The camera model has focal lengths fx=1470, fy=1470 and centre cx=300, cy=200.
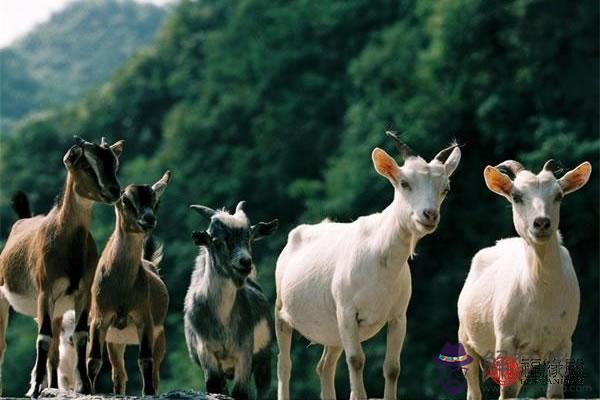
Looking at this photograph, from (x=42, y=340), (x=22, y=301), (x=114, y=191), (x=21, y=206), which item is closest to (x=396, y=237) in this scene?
(x=114, y=191)

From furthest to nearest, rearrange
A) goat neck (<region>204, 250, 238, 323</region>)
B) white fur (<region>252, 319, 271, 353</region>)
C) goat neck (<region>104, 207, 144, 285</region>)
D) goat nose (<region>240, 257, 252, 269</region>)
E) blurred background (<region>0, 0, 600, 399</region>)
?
1. blurred background (<region>0, 0, 600, 399</region>)
2. white fur (<region>252, 319, 271, 353</region>)
3. goat neck (<region>104, 207, 144, 285</region>)
4. goat neck (<region>204, 250, 238, 323</region>)
5. goat nose (<region>240, 257, 252, 269</region>)

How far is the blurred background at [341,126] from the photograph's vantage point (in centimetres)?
4319

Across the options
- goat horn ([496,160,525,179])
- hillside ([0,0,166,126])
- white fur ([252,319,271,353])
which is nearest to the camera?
white fur ([252,319,271,353])

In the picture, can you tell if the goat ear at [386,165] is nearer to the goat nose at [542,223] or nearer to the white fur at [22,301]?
the goat nose at [542,223]

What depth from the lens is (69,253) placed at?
1391cm

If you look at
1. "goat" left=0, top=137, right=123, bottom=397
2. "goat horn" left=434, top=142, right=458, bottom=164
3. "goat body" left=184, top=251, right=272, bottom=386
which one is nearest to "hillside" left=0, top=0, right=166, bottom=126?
"goat" left=0, top=137, right=123, bottom=397

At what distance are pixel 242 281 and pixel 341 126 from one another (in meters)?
40.2

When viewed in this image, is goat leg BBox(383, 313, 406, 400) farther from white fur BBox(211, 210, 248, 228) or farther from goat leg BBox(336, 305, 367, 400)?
white fur BBox(211, 210, 248, 228)

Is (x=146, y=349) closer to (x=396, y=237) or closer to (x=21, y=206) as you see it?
(x=396, y=237)

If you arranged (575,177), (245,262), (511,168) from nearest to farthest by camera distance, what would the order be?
1. (245,262)
2. (575,177)
3. (511,168)

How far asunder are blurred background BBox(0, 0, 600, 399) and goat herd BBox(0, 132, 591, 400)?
2432cm

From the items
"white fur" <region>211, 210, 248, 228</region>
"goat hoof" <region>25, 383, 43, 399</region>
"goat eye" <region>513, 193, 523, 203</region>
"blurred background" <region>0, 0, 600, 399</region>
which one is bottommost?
"goat hoof" <region>25, 383, 43, 399</region>

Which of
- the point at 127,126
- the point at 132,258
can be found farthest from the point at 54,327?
the point at 127,126

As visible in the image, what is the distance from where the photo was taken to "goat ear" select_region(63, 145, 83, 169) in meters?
13.6
